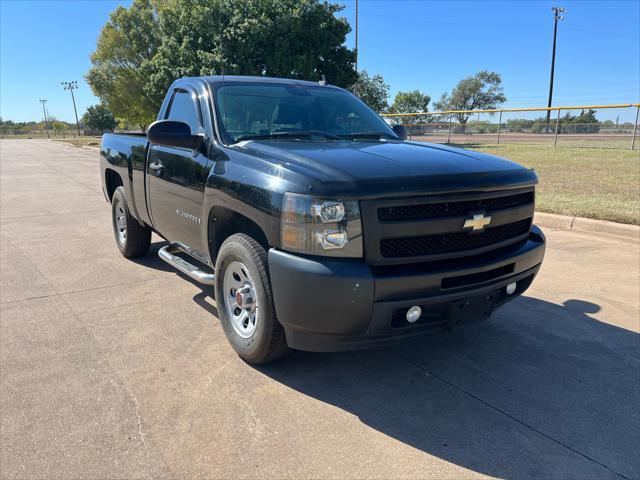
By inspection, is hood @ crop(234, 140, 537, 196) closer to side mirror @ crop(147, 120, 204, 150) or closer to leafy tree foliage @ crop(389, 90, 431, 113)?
side mirror @ crop(147, 120, 204, 150)

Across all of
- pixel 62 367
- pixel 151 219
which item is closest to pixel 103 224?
pixel 151 219

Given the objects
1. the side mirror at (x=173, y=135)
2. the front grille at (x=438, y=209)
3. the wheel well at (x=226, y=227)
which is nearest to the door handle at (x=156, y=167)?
the side mirror at (x=173, y=135)

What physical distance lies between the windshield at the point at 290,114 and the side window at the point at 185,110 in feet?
0.83

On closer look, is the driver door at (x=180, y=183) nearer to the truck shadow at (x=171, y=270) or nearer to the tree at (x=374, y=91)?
the truck shadow at (x=171, y=270)

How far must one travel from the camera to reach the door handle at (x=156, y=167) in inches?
169

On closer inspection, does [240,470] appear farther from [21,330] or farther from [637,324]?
[637,324]

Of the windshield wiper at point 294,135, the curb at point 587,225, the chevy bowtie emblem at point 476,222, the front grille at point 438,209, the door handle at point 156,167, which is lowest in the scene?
the curb at point 587,225

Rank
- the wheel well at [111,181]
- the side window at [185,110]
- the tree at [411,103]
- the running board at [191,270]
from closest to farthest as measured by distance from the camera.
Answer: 1. the running board at [191,270]
2. the side window at [185,110]
3. the wheel well at [111,181]
4. the tree at [411,103]

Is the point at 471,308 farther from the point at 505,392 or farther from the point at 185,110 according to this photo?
the point at 185,110

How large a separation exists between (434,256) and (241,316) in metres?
1.39

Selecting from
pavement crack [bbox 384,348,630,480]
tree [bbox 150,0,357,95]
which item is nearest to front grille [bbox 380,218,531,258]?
pavement crack [bbox 384,348,630,480]

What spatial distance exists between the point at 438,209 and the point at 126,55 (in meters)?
38.4

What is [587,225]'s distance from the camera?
23.1ft

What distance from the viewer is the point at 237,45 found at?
2244cm
